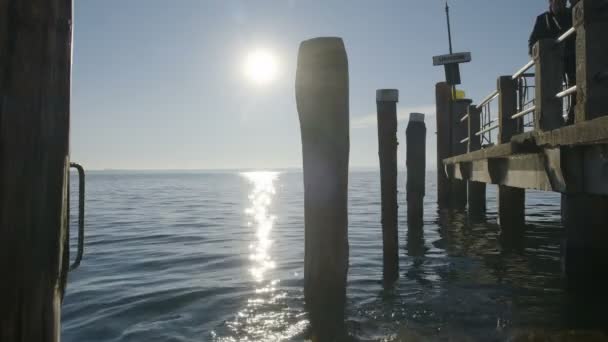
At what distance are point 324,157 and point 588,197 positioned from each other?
313 cm

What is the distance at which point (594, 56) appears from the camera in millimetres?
3662

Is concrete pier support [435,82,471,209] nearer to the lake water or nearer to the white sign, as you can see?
the white sign

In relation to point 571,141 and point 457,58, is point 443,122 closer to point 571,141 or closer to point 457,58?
point 457,58

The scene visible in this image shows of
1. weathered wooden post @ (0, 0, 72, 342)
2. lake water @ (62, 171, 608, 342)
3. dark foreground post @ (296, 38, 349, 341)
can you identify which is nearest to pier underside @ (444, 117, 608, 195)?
lake water @ (62, 171, 608, 342)

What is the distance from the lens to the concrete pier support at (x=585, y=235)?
4875 millimetres

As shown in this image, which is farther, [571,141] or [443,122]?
[443,122]

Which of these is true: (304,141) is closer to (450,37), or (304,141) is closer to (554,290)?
(554,290)

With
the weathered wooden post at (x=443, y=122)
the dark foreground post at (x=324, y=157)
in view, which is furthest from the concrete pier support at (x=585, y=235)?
the weathered wooden post at (x=443, y=122)

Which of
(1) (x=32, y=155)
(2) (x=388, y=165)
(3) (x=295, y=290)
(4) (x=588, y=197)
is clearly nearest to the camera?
(1) (x=32, y=155)

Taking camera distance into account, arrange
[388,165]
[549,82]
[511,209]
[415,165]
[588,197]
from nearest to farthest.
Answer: [549,82]
[588,197]
[388,165]
[511,209]
[415,165]

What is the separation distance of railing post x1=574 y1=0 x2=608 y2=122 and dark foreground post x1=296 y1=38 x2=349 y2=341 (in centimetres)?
201

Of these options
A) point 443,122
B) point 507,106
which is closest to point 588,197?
point 507,106

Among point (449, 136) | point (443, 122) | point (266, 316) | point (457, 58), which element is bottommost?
point (266, 316)

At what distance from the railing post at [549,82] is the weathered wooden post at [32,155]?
14.7 feet
